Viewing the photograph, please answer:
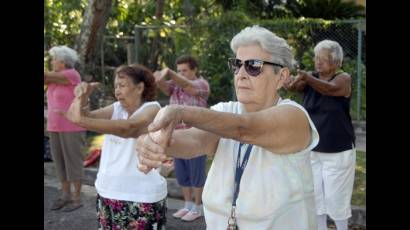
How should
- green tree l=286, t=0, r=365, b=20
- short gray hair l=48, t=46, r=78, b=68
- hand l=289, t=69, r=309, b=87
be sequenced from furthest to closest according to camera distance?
green tree l=286, t=0, r=365, b=20, short gray hair l=48, t=46, r=78, b=68, hand l=289, t=69, r=309, b=87

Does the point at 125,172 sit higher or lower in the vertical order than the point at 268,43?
lower

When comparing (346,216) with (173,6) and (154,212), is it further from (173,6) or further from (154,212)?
(173,6)

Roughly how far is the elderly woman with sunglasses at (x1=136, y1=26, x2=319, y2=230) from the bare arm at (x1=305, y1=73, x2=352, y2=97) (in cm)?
240

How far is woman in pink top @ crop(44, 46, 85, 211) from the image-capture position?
6.35 m

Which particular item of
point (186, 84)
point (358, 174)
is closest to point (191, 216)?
point (186, 84)

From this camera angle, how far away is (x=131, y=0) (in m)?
16.4

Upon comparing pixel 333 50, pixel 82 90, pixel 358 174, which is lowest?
pixel 358 174

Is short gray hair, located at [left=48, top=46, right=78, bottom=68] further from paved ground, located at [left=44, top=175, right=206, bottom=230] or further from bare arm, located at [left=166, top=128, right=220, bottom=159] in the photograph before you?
bare arm, located at [left=166, top=128, right=220, bottom=159]

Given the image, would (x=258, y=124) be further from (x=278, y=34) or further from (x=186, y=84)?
(x=278, y=34)

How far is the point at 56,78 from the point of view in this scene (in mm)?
6258

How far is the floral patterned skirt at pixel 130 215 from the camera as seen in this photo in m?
3.82

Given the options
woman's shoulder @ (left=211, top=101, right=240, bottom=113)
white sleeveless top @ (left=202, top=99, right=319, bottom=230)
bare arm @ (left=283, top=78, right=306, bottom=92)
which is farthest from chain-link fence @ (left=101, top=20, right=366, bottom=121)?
white sleeveless top @ (left=202, top=99, right=319, bottom=230)

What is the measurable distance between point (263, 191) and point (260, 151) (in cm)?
17
